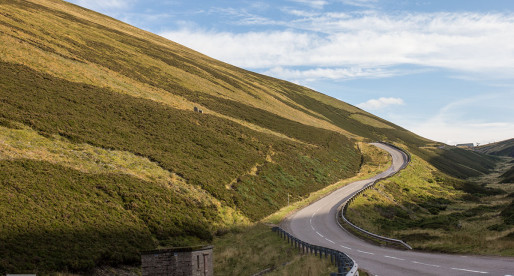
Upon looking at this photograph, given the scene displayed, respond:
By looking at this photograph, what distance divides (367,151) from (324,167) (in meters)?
29.4

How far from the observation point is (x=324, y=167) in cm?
6216

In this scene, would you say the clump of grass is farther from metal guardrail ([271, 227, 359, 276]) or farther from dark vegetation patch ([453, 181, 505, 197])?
dark vegetation patch ([453, 181, 505, 197])

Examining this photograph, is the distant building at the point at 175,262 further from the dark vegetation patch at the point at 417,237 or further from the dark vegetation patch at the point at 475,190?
Answer: the dark vegetation patch at the point at 475,190

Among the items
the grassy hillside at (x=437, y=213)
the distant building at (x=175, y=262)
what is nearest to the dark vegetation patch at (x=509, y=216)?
the grassy hillside at (x=437, y=213)

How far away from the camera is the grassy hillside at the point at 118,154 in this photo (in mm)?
20625

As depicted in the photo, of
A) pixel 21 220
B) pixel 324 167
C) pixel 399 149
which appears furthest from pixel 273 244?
pixel 399 149

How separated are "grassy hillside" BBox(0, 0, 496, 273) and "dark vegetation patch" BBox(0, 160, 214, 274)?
0.08 m

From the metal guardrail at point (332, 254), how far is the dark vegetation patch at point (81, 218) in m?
6.93

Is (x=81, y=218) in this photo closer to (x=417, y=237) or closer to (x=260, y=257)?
(x=260, y=257)

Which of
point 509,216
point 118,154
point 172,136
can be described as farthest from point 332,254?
point 172,136

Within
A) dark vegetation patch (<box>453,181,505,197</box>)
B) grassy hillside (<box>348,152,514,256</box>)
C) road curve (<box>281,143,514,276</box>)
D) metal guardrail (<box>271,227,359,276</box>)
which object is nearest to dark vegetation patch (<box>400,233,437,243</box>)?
grassy hillside (<box>348,152,514,256</box>)

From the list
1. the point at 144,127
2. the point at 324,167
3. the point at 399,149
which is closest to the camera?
the point at 144,127

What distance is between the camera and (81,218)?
21750 mm

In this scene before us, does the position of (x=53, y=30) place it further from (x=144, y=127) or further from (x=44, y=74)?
(x=144, y=127)
